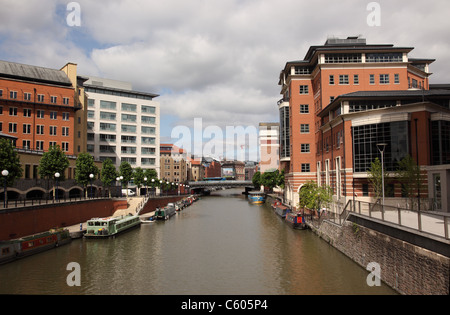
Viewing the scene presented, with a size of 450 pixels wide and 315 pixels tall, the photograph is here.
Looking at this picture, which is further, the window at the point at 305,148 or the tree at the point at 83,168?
the window at the point at 305,148

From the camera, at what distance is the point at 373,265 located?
24375 millimetres

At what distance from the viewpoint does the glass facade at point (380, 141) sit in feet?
130

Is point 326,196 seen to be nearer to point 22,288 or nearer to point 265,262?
point 265,262

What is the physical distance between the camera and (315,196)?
48.8 meters

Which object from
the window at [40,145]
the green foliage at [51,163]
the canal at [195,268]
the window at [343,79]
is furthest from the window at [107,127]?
the window at [343,79]

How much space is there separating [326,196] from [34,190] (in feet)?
152

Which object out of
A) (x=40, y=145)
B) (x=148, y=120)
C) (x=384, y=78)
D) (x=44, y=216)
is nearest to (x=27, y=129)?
(x=40, y=145)

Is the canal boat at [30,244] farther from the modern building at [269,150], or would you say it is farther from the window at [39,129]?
the modern building at [269,150]

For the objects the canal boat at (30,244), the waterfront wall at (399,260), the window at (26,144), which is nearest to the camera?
the waterfront wall at (399,260)

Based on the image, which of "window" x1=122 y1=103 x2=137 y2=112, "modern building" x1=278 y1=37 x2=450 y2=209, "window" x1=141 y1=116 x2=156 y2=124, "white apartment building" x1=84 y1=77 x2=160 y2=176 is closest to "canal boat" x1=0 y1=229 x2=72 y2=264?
"modern building" x1=278 y1=37 x2=450 y2=209

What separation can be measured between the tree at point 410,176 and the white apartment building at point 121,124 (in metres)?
80.8

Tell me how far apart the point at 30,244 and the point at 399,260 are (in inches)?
1237

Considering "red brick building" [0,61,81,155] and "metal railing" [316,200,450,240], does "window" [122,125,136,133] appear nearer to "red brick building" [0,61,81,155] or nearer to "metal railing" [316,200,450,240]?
"red brick building" [0,61,81,155]
